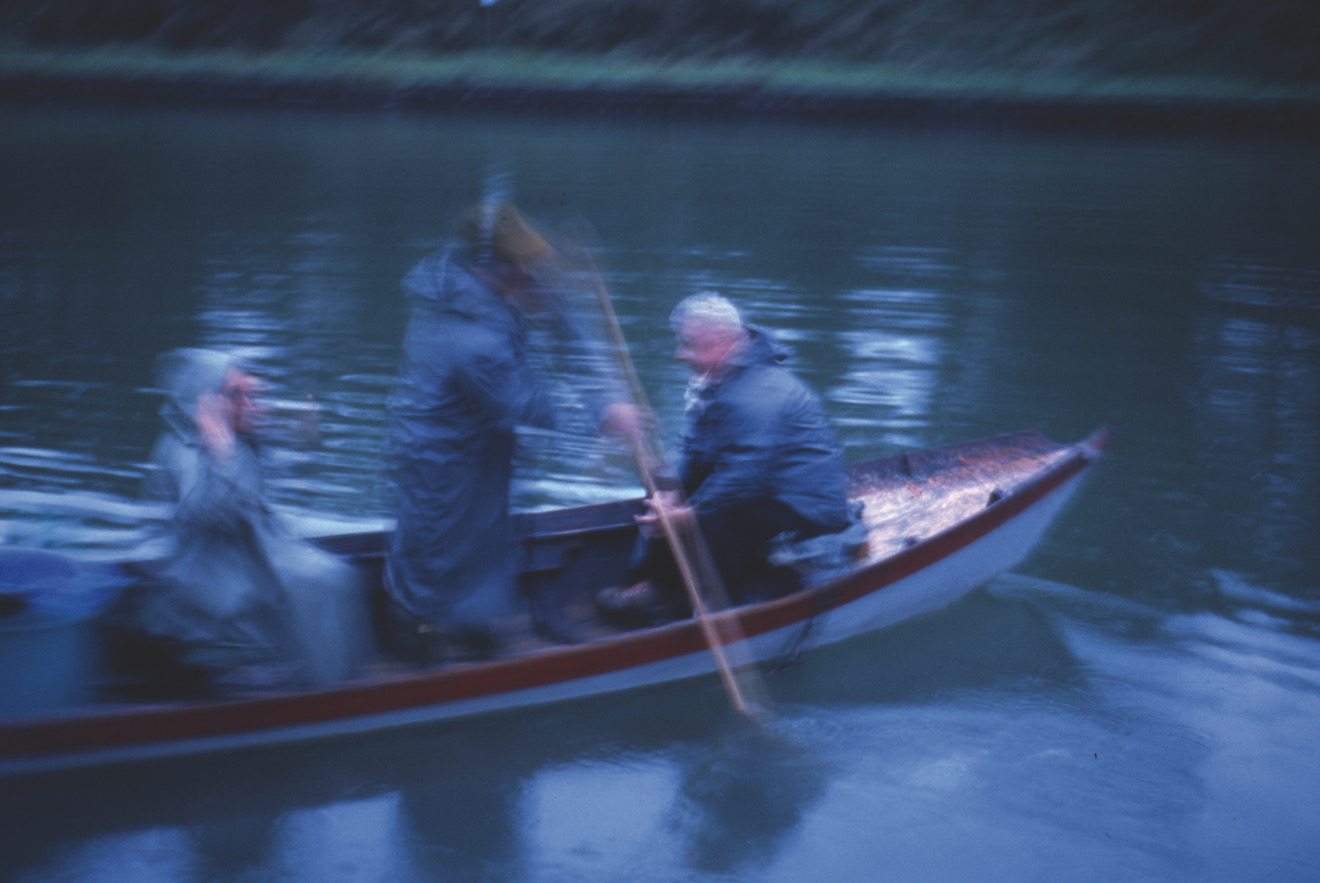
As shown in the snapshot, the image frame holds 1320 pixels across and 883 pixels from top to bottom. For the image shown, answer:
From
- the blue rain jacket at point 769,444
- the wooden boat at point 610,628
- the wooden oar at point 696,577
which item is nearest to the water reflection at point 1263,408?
the wooden boat at point 610,628

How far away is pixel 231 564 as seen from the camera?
166 inches

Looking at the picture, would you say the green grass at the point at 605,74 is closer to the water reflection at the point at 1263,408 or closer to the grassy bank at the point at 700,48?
the grassy bank at the point at 700,48

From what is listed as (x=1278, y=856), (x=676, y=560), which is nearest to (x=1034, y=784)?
(x=1278, y=856)

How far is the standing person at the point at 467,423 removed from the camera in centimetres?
418

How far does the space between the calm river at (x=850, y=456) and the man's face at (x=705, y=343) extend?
2.14 feet

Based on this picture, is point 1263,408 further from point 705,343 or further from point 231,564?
point 231,564

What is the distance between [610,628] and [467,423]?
4.45ft

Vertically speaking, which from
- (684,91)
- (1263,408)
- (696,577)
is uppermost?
(684,91)

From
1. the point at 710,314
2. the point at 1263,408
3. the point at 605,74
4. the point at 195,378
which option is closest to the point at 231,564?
the point at 195,378

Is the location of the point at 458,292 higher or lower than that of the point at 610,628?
higher

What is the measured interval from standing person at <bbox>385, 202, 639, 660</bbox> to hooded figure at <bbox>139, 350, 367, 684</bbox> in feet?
0.99

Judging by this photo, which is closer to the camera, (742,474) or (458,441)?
(458,441)

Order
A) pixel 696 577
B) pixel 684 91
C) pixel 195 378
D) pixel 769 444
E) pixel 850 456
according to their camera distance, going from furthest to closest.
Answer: pixel 684 91 < pixel 850 456 < pixel 696 577 < pixel 769 444 < pixel 195 378

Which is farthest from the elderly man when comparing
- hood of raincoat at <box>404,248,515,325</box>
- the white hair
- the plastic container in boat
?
the plastic container in boat
